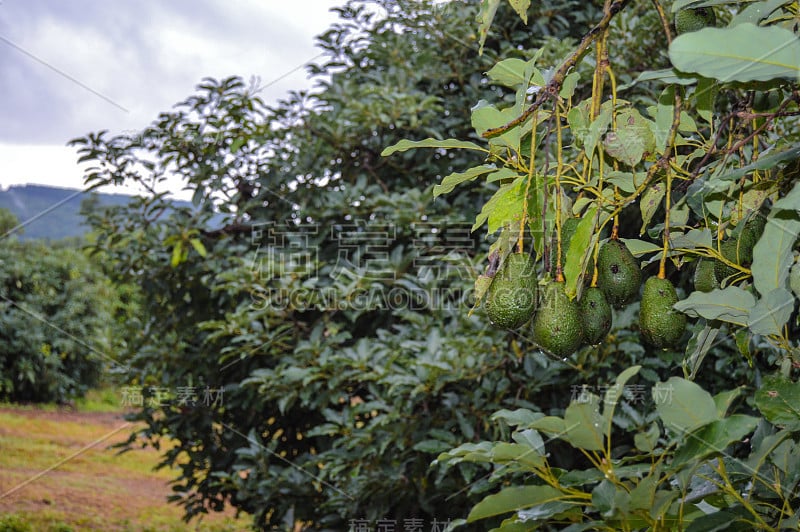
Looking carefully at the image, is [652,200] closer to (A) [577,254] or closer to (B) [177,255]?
(A) [577,254]

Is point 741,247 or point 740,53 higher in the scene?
point 740,53

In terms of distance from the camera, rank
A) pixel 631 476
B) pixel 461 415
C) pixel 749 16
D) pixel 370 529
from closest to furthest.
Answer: pixel 749 16, pixel 631 476, pixel 461 415, pixel 370 529

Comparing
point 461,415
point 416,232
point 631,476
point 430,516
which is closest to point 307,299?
point 416,232

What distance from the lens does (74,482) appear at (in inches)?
136

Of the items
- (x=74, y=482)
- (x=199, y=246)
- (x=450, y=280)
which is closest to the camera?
(x=450, y=280)

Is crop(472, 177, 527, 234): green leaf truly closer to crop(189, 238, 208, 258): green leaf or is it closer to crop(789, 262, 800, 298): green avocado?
crop(789, 262, 800, 298): green avocado

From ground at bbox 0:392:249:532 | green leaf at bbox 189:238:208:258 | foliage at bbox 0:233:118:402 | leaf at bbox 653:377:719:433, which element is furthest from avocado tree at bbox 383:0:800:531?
foliage at bbox 0:233:118:402

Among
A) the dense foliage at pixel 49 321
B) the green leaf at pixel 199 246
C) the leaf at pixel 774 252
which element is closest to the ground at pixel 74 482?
the dense foliage at pixel 49 321

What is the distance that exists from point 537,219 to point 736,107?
0.78 feet

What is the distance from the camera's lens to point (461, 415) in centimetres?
148

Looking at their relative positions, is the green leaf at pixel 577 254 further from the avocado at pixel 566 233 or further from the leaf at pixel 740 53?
the leaf at pixel 740 53

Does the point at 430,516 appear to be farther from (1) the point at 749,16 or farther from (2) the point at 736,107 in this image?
(1) the point at 749,16

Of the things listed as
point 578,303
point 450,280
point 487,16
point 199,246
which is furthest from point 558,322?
point 199,246

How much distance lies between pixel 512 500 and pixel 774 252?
0.91ft
